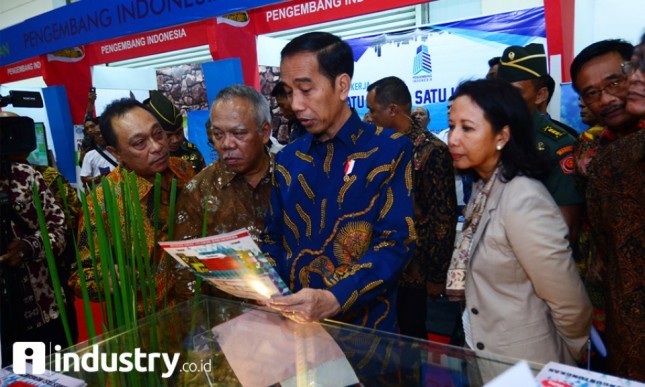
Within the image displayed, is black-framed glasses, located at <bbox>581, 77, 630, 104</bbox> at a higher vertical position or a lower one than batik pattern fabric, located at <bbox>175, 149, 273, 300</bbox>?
higher

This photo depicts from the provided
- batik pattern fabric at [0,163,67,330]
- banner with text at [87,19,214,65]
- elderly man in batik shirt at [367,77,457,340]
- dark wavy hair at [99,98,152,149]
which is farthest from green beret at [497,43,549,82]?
banner with text at [87,19,214,65]

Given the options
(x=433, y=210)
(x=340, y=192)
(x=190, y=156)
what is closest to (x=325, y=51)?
(x=340, y=192)

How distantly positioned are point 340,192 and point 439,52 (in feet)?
10.4

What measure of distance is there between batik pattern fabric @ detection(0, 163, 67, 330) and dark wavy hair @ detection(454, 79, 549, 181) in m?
1.75

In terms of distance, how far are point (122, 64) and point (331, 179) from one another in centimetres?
892

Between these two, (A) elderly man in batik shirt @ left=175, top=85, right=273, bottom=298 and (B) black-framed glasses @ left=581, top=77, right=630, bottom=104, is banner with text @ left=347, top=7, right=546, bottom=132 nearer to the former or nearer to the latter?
(B) black-framed glasses @ left=581, top=77, right=630, bottom=104

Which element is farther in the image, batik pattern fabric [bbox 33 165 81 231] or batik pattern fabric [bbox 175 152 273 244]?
batik pattern fabric [bbox 33 165 81 231]

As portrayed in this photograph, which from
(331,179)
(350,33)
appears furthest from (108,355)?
(350,33)

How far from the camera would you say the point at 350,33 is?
5.48m

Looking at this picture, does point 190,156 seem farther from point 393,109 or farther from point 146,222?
point 146,222

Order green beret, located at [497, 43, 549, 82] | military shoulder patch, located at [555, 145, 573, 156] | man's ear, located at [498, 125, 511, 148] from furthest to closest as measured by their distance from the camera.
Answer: green beret, located at [497, 43, 549, 82] → military shoulder patch, located at [555, 145, 573, 156] → man's ear, located at [498, 125, 511, 148]

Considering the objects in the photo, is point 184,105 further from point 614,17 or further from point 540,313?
point 540,313

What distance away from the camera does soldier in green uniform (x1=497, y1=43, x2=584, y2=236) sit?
179cm

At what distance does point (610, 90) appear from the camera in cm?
178
